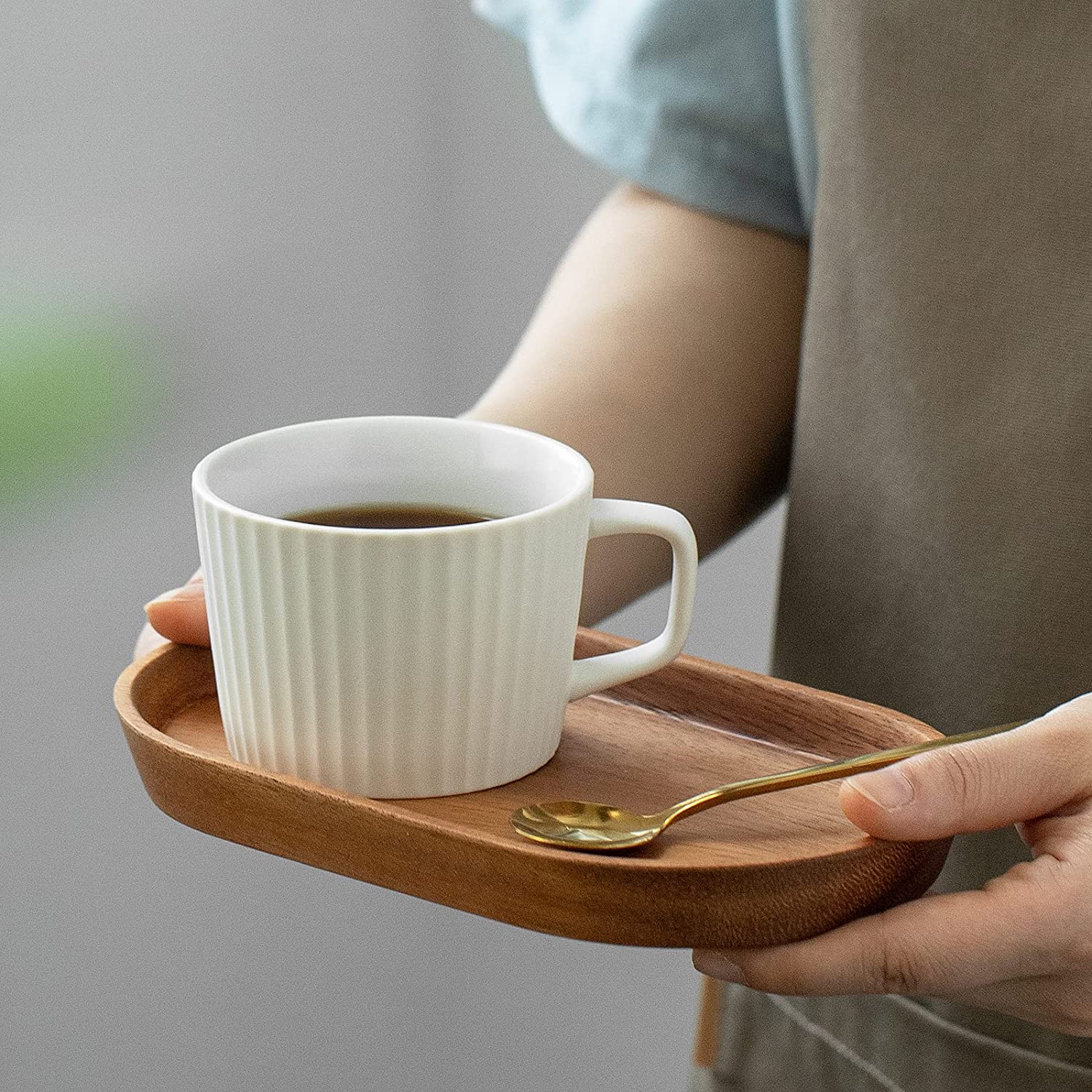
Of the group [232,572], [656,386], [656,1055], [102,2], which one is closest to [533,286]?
[102,2]

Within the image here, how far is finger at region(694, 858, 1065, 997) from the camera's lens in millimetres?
380

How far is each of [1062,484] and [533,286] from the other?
27.7 inches

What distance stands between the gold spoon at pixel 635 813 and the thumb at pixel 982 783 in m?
0.01

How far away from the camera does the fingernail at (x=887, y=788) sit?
1.20 ft

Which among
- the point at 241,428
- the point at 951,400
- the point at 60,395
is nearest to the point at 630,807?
the point at 951,400

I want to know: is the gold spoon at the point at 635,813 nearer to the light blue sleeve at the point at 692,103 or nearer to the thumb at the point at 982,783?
the thumb at the point at 982,783

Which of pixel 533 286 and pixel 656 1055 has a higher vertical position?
pixel 533 286

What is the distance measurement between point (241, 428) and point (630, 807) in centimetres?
67

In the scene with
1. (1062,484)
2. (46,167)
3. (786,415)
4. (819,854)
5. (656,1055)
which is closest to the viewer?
(819,854)

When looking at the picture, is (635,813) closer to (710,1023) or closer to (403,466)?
(403,466)

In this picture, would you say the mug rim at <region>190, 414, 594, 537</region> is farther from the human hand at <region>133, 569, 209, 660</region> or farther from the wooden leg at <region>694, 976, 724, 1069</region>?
the wooden leg at <region>694, 976, 724, 1069</region>

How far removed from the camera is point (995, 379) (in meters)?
0.56

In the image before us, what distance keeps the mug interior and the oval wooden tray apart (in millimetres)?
68

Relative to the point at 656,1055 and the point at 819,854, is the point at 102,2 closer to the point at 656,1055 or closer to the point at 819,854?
the point at 819,854
